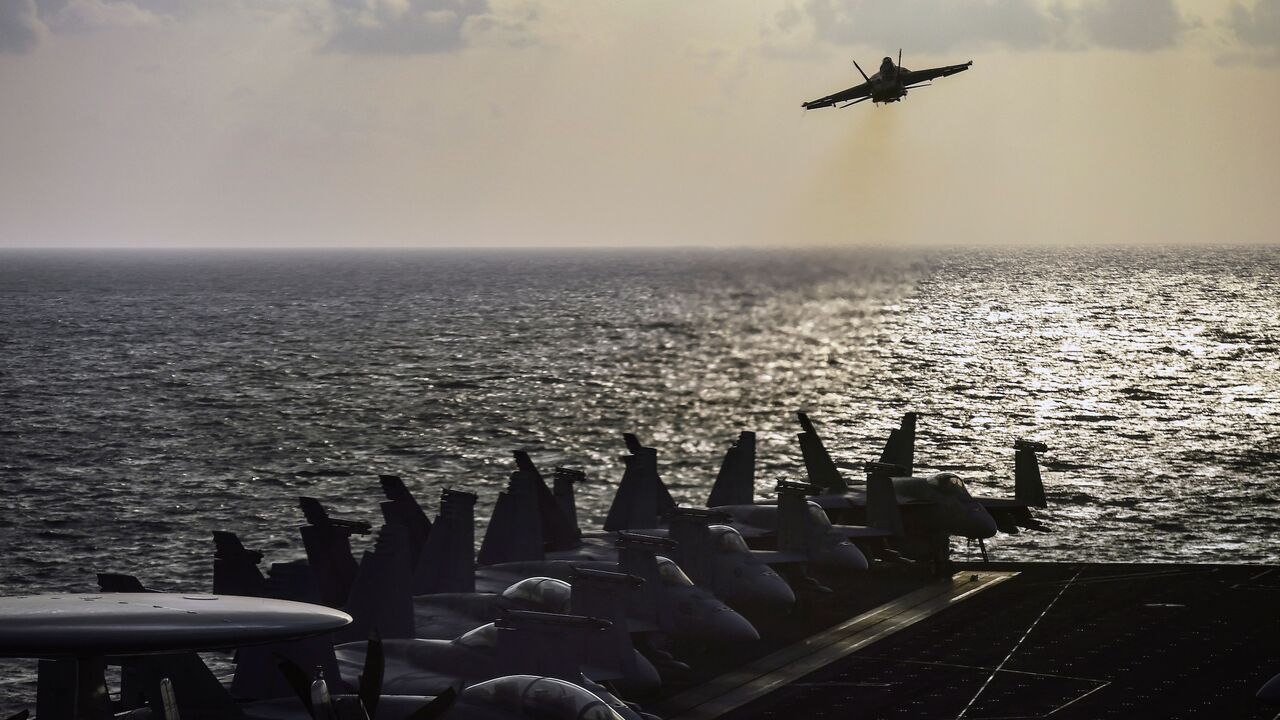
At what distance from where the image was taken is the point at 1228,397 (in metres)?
158

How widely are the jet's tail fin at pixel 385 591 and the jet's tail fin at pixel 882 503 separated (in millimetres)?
24809

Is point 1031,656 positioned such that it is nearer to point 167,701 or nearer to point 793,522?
point 793,522

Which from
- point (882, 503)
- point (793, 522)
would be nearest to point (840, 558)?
point (793, 522)

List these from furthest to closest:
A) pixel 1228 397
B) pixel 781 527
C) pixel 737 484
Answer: pixel 1228 397 → pixel 737 484 → pixel 781 527

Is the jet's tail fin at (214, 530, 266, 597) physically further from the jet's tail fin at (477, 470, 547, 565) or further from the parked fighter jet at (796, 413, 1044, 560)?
the parked fighter jet at (796, 413, 1044, 560)

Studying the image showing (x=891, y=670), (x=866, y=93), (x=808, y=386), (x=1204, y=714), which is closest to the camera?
(x=1204, y=714)

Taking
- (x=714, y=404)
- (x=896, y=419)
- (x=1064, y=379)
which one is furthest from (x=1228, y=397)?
(x=714, y=404)

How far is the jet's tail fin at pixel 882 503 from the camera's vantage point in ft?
195

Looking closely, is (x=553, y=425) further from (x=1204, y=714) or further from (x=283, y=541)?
(x=1204, y=714)

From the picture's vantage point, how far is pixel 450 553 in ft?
157

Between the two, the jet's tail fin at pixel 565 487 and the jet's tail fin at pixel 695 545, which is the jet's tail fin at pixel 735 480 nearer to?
the jet's tail fin at pixel 565 487

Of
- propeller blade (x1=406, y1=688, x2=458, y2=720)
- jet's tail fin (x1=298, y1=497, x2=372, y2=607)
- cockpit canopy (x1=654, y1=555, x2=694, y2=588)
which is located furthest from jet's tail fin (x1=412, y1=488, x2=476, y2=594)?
propeller blade (x1=406, y1=688, x2=458, y2=720)

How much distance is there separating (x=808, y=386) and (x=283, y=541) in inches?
4112

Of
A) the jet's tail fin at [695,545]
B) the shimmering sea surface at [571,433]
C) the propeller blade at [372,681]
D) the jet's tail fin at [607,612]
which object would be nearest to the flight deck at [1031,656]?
the jet's tail fin at [607,612]
